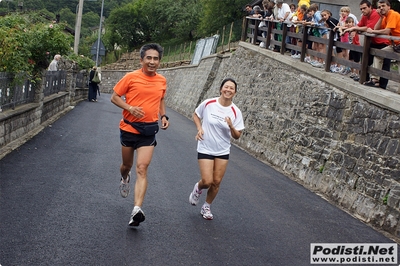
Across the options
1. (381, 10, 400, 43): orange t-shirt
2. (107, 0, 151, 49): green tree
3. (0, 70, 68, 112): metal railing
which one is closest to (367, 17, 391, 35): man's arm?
(381, 10, 400, 43): orange t-shirt

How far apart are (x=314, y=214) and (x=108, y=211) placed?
330cm

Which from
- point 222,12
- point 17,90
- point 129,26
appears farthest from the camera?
point 129,26

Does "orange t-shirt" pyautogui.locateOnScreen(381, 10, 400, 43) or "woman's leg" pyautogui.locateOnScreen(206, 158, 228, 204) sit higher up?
"orange t-shirt" pyautogui.locateOnScreen(381, 10, 400, 43)

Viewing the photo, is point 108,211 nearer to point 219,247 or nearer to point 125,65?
point 219,247

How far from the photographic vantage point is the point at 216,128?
295 inches

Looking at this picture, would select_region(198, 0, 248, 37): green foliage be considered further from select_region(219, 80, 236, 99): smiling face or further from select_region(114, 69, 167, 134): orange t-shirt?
select_region(114, 69, 167, 134): orange t-shirt

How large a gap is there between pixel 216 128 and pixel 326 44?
732 centimetres

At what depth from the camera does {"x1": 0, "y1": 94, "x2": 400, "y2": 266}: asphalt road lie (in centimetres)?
568

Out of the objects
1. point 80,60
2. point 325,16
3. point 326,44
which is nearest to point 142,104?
point 326,44

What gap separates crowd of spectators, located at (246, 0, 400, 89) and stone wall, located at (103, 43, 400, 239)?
46cm

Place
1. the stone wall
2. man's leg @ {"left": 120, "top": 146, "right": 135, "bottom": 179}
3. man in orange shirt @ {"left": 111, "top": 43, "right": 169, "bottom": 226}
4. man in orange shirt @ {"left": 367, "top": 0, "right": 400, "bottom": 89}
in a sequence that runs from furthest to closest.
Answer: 1. man in orange shirt @ {"left": 367, "top": 0, "right": 400, "bottom": 89}
2. the stone wall
3. man's leg @ {"left": 120, "top": 146, "right": 135, "bottom": 179}
4. man in orange shirt @ {"left": 111, "top": 43, "right": 169, "bottom": 226}

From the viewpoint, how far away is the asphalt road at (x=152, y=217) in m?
5.68

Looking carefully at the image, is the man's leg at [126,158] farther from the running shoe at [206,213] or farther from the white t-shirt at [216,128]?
the running shoe at [206,213]

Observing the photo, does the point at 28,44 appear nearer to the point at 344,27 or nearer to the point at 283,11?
the point at 344,27
